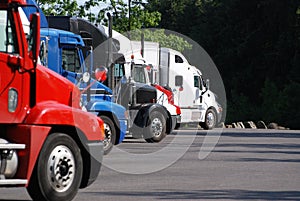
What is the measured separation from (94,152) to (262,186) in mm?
3846

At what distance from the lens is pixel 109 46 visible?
1124 inches

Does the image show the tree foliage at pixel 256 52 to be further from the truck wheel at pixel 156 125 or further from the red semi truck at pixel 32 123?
the red semi truck at pixel 32 123

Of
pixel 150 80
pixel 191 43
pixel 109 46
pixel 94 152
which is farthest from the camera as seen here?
pixel 191 43

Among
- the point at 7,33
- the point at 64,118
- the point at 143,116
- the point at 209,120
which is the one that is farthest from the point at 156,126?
the point at 7,33

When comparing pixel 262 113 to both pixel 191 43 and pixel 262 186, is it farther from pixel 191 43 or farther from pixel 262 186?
pixel 262 186

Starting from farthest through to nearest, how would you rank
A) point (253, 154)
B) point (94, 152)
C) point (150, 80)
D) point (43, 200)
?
point (150, 80)
point (253, 154)
point (94, 152)
point (43, 200)

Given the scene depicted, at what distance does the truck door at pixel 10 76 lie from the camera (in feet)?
40.7

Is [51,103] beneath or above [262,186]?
above

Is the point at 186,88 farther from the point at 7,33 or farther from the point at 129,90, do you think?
the point at 7,33

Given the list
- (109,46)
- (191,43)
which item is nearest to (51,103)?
(109,46)

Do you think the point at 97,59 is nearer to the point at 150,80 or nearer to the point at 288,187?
the point at 150,80

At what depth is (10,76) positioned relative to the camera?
1246 cm

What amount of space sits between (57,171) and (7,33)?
6.01ft

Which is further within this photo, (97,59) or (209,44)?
(209,44)
